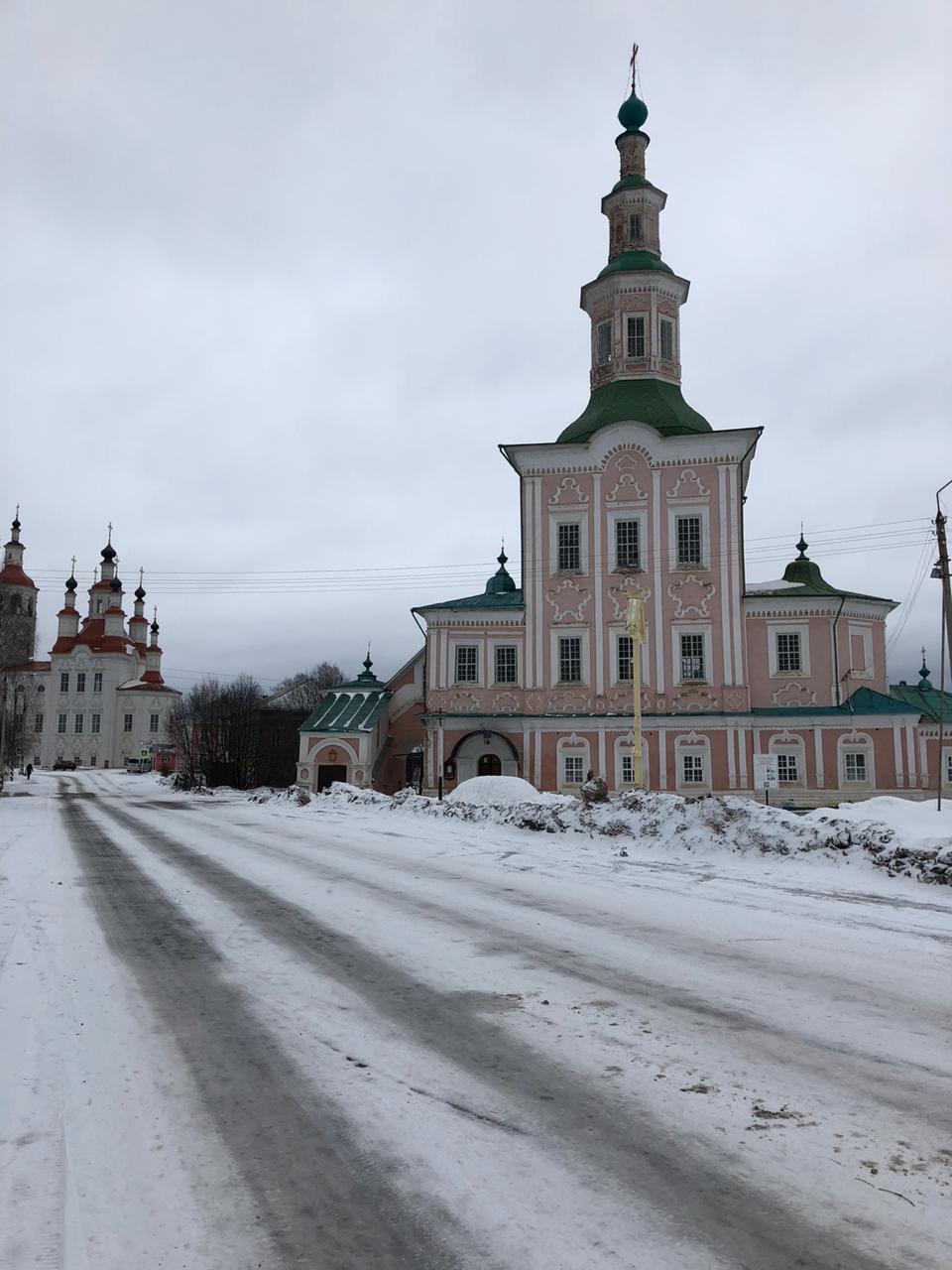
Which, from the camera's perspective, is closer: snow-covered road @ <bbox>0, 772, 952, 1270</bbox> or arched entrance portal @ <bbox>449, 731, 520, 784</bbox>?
snow-covered road @ <bbox>0, 772, 952, 1270</bbox>

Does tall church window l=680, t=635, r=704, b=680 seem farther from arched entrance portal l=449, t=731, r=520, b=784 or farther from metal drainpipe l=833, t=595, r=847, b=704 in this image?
arched entrance portal l=449, t=731, r=520, b=784

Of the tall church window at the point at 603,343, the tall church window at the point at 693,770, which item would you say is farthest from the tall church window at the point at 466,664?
the tall church window at the point at 603,343

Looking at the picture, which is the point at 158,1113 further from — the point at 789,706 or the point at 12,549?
the point at 12,549

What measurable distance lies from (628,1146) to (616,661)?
107 ft

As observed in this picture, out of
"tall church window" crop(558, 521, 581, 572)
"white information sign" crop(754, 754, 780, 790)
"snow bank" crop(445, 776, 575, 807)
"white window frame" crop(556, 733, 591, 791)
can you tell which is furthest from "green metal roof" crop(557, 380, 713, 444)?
"snow bank" crop(445, 776, 575, 807)

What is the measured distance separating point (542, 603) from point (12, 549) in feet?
291

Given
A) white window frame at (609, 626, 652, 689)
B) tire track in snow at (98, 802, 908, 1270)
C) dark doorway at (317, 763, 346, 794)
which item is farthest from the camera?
dark doorway at (317, 763, 346, 794)

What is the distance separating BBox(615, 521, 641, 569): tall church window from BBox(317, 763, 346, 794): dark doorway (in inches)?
587

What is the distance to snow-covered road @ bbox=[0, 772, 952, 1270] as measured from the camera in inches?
126

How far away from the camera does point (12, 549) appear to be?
10550cm

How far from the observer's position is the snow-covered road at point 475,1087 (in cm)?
320

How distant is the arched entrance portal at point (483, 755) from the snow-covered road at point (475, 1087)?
26371 mm

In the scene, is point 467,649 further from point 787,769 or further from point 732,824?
point 732,824

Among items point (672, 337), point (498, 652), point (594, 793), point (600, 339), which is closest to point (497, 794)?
point (594, 793)
